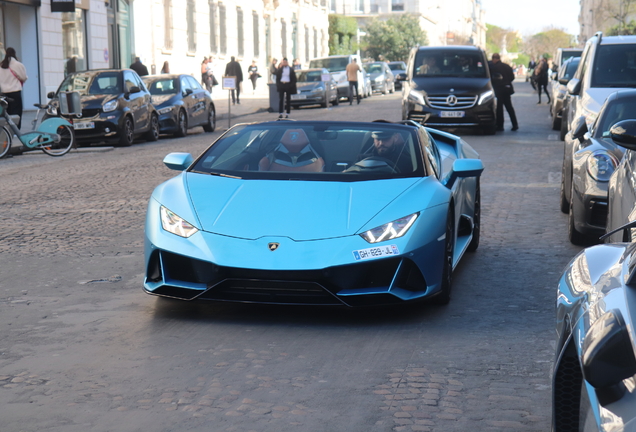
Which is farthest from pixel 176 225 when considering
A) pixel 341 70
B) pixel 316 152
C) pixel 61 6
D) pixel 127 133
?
pixel 341 70

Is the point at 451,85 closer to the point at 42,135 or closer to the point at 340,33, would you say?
the point at 42,135

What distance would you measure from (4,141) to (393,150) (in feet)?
42.1

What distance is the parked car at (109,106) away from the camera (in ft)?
66.9

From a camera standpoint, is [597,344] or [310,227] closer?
[597,344]

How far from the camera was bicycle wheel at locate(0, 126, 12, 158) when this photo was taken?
17.8m

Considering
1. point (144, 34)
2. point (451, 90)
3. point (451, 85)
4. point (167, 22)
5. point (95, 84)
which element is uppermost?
point (167, 22)

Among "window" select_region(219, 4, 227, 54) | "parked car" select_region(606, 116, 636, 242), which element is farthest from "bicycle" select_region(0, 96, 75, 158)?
"window" select_region(219, 4, 227, 54)

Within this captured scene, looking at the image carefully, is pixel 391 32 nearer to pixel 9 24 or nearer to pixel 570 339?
pixel 9 24

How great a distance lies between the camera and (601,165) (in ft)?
25.3

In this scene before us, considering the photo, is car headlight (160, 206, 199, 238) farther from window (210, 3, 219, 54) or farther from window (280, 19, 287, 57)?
window (280, 19, 287, 57)

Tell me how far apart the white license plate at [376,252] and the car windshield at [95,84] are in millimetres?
16204

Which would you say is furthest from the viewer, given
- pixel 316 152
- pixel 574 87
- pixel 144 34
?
pixel 144 34

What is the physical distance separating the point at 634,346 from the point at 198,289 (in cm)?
373

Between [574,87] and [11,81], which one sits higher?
[11,81]
